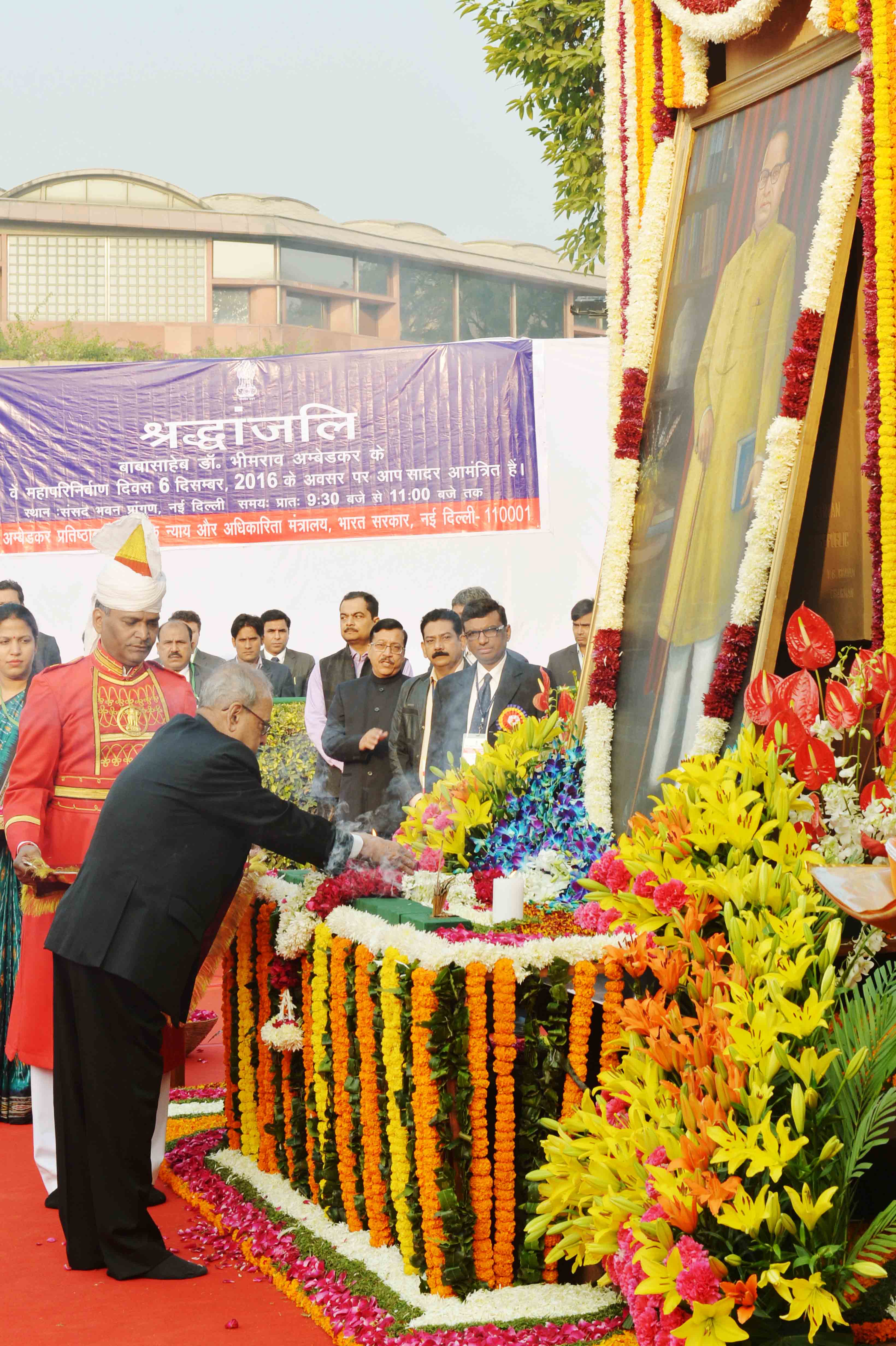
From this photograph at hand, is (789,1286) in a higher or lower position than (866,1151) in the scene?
lower

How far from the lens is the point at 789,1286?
252cm

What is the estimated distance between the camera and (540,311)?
33.9 metres

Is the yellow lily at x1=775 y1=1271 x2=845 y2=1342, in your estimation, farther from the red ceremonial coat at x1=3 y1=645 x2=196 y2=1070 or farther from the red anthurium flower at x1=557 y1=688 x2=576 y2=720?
the red ceremonial coat at x1=3 y1=645 x2=196 y2=1070

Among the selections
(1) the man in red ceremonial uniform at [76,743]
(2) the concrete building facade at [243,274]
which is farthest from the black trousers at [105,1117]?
(2) the concrete building facade at [243,274]

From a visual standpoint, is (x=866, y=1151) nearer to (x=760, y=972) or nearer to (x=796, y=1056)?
(x=796, y=1056)

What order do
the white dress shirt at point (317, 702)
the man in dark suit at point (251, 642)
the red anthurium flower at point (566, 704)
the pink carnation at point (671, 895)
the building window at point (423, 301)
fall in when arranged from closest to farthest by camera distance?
the pink carnation at point (671, 895)
the red anthurium flower at point (566, 704)
the white dress shirt at point (317, 702)
the man in dark suit at point (251, 642)
the building window at point (423, 301)

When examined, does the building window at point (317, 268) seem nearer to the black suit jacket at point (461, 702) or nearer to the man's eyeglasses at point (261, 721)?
the black suit jacket at point (461, 702)

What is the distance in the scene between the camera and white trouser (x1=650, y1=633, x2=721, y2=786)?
436 centimetres

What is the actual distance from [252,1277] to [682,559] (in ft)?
8.52

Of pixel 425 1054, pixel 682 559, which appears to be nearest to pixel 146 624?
pixel 682 559

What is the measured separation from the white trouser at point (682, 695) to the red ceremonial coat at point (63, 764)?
1674 mm

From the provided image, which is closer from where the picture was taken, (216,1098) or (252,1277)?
(252,1277)

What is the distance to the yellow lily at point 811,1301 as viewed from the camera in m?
2.49

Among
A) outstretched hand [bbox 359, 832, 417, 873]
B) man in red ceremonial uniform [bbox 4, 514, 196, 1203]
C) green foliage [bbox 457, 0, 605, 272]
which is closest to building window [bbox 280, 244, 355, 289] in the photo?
green foliage [bbox 457, 0, 605, 272]
